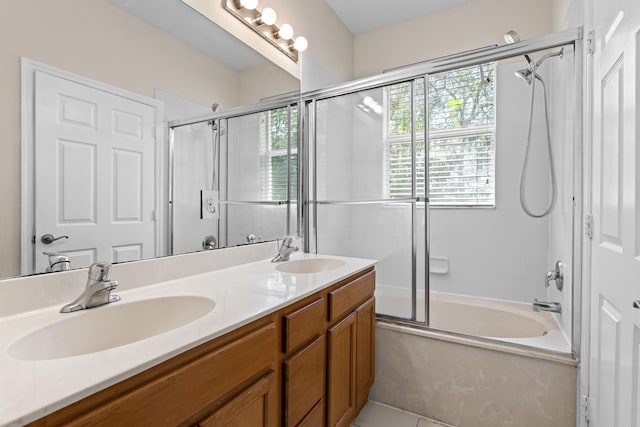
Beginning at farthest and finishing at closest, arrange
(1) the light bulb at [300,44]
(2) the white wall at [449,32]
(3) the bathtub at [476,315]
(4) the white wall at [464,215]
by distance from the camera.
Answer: (2) the white wall at [449,32] → (4) the white wall at [464,215] → (1) the light bulb at [300,44] → (3) the bathtub at [476,315]

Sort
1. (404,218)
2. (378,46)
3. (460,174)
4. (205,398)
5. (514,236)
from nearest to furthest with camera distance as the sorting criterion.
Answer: (205,398) < (404,218) < (514,236) < (460,174) < (378,46)

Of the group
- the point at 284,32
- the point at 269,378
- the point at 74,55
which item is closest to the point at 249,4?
the point at 284,32

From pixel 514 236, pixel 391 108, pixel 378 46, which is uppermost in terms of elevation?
pixel 378 46

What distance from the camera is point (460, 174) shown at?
105 inches

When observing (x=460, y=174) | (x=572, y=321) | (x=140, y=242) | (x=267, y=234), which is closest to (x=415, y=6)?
(x=460, y=174)

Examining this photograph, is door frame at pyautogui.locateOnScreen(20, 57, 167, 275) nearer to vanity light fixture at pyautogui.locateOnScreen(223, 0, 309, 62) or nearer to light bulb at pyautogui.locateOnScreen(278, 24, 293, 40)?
vanity light fixture at pyautogui.locateOnScreen(223, 0, 309, 62)

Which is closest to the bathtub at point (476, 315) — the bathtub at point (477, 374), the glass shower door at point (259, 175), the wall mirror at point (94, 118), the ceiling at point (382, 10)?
the bathtub at point (477, 374)

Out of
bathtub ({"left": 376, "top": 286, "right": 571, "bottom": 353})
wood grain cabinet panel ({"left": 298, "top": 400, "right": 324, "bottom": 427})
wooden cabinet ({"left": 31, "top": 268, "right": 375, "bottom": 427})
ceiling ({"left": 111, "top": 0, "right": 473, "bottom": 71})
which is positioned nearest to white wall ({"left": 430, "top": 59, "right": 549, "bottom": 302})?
bathtub ({"left": 376, "top": 286, "right": 571, "bottom": 353})

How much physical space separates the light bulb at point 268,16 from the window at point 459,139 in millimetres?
941

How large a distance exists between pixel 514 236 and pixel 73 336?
270 centimetres

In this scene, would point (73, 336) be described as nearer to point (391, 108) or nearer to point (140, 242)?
point (140, 242)

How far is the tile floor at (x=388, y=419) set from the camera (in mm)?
1735

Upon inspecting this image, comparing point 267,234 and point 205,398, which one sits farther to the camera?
point 267,234

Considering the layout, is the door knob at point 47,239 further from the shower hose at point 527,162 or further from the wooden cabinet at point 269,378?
the shower hose at point 527,162
